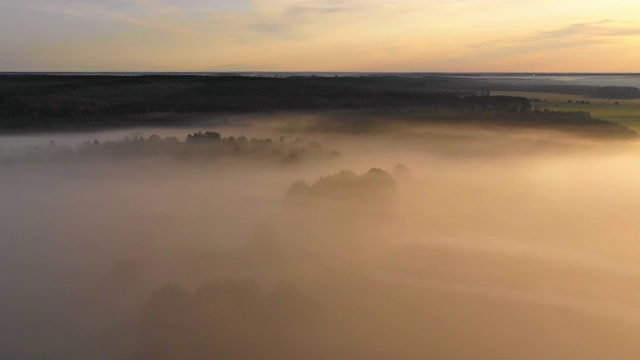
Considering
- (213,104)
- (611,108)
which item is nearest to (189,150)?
(213,104)

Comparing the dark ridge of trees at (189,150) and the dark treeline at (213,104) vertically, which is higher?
the dark treeline at (213,104)

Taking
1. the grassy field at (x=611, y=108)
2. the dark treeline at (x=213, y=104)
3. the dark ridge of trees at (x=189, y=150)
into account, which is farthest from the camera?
the grassy field at (x=611, y=108)

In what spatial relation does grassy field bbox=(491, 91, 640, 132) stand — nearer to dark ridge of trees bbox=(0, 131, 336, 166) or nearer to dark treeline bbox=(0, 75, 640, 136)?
dark treeline bbox=(0, 75, 640, 136)

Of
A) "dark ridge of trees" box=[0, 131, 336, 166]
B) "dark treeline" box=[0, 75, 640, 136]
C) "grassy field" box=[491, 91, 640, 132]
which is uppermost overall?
"grassy field" box=[491, 91, 640, 132]

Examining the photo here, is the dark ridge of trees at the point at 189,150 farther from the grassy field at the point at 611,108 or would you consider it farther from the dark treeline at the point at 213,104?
the grassy field at the point at 611,108

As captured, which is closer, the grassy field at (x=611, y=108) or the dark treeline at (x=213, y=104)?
the dark treeline at (x=213, y=104)

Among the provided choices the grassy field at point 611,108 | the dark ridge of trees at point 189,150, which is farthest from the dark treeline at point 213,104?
the dark ridge of trees at point 189,150

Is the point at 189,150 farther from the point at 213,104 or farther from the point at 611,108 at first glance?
the point at 611,108

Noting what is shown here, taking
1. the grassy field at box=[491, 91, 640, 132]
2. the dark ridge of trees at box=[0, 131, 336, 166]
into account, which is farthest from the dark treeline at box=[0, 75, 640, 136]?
the dark ridge of trees at box=[0, 131, 336, 166]

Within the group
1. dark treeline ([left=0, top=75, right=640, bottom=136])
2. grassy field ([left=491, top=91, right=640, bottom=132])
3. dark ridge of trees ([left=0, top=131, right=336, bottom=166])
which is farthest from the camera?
grassy field ([left=491, top=91, right=640, bottom=132])

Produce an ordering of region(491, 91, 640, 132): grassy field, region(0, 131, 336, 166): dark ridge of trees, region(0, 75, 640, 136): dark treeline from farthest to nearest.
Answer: region(491, 91, 640, 132): grassy field → region(0, 75, 640, 136): dark treeline → region(0, 131, 336, 166): dark ridge of trees

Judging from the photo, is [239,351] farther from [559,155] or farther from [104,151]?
[559,155]

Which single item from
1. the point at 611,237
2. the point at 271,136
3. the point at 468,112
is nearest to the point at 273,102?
the point at 271,136
